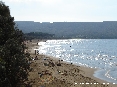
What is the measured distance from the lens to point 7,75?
80.9ft

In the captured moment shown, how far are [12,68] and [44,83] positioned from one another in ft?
37.3

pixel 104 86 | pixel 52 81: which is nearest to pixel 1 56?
pixel 52 81

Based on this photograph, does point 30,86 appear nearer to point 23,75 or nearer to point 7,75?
point 23,75

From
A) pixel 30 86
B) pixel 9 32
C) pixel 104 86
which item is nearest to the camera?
pixel 30 86

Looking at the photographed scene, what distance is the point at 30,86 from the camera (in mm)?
31156

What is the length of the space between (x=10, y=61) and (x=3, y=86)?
3458 mm

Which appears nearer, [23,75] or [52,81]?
[23,75]

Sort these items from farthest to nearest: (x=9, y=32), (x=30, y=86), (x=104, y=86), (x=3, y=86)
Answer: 1. (x=104, y=86)
2. (x=9, y=32)
3. (x=30, y=86)
4. (x=3, y=86)

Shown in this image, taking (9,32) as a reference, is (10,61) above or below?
below

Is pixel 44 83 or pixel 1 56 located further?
pixel 44 83

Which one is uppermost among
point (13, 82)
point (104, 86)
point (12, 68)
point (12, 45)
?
point (12, 45)

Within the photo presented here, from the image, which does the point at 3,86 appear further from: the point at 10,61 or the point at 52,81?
the point at 52,81

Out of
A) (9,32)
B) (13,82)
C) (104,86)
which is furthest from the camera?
(104,86)

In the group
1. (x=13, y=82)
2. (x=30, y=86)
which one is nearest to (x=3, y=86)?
(x=13, y=82)
